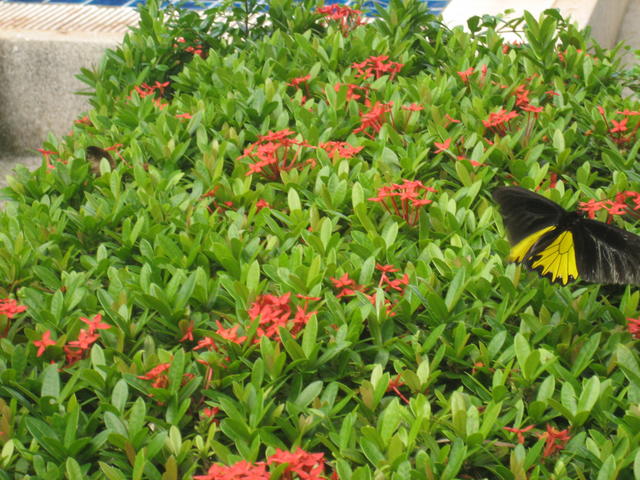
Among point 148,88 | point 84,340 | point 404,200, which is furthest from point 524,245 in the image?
point 148,88

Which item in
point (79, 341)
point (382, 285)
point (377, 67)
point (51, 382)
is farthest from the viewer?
point (377, 67)

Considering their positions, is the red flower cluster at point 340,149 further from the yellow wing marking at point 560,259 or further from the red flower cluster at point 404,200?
the yellow wing marking at point 560,259

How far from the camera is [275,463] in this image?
1.80 meters

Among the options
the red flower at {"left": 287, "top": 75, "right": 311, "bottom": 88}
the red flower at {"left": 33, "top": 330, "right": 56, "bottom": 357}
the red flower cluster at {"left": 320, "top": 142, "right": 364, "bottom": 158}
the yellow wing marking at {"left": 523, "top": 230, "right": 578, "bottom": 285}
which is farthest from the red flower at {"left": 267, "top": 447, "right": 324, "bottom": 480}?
the red flower at {"left": 287, "top": 75, "right": 311, "bottom": 88}

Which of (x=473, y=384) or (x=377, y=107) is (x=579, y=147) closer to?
(x=377, y=107)

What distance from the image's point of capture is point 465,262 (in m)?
2.38

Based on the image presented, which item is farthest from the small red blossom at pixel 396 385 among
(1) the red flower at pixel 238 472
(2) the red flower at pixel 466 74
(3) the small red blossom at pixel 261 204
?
(2) the red flower at pixel 466 74

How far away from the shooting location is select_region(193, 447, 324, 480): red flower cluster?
1742 millimetres

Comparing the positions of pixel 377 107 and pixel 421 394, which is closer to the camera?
pixel 421 394

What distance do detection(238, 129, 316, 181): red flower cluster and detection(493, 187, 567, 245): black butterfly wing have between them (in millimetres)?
844

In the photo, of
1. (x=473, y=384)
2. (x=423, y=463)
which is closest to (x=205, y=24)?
(x=473, y=384)

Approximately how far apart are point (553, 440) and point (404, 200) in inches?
37.7

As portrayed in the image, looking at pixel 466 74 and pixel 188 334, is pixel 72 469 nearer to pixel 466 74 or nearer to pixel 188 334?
pixel 188 334

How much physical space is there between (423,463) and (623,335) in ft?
2.44
